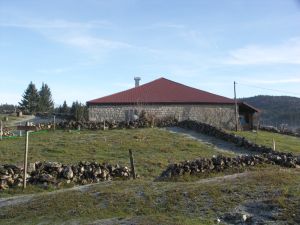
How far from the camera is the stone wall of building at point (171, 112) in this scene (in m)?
45.2

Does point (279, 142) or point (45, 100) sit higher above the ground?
point (45, 100)

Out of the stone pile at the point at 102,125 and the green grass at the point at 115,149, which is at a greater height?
the stone pile at the point at 102,125

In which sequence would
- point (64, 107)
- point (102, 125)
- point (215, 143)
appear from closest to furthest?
point (215, 143) < point (102, 125) < point (64, 107)

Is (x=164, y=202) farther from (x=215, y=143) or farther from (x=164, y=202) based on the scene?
(x=215, y=143)

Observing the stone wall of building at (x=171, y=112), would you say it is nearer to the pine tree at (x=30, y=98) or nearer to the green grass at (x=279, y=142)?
the green grass at (x=279, y=142)

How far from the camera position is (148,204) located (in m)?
10.3

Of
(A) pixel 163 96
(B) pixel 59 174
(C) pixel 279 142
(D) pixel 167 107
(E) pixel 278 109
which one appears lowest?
(C) pixel 279 142

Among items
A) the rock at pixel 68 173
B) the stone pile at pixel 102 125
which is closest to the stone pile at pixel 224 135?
the stone pile at pixel 102 125

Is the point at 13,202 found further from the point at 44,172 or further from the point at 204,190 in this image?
the point at 204,190

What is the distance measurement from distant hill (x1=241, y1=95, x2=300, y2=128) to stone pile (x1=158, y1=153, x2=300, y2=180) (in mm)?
72158

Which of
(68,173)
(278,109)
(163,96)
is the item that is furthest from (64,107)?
(68,173)

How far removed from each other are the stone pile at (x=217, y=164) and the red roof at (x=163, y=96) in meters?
29.4

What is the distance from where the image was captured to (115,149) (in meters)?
24.2

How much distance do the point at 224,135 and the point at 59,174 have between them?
16.6 meters
